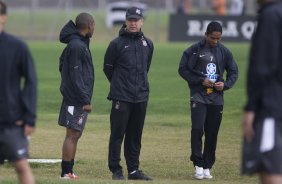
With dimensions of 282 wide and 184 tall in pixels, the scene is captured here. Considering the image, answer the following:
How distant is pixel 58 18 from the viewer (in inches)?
2238

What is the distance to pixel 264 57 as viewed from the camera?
7453mm

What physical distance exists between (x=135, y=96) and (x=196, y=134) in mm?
1101

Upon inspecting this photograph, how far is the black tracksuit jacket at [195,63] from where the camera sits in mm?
12828

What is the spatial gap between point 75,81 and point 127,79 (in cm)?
74

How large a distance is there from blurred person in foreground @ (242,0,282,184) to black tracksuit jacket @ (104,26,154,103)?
4.77 m

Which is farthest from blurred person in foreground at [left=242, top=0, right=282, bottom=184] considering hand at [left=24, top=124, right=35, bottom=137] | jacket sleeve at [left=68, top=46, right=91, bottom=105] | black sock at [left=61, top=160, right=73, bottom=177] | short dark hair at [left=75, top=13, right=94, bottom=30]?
black sock at [left=61, top=160, right=73, bottom=177]

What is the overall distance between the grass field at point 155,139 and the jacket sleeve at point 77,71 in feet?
3.44

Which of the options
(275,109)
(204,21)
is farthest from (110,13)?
(275,109)

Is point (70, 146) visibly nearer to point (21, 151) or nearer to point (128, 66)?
point (128, 66)

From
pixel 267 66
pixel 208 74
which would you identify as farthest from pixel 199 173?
pixel 267 66

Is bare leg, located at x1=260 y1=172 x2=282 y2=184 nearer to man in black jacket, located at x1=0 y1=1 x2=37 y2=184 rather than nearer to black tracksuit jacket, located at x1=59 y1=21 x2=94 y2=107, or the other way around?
man in black jacket, located at x1=0 y1=1 x2=37 y2=184

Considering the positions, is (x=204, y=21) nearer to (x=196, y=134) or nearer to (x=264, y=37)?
(x=196, y=134)

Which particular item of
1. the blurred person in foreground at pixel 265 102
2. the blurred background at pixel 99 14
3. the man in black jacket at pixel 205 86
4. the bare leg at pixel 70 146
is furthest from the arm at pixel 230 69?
the blurred background at pixel 99 14

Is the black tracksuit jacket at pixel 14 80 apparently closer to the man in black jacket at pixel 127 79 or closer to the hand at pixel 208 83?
the man in black jacket at pixel 127 79
